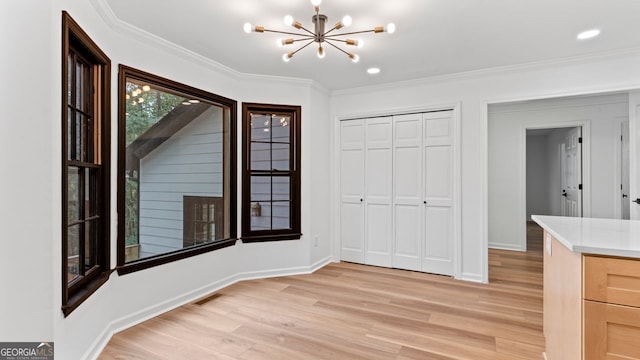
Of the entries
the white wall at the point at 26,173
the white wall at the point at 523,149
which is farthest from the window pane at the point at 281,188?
the white wall at the point at 523,149

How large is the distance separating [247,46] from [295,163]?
1.59 m

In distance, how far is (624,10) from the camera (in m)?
2.36

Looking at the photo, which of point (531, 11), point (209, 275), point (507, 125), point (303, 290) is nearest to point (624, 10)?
point (531, 11)

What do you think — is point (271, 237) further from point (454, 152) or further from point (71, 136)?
point (454, 152)

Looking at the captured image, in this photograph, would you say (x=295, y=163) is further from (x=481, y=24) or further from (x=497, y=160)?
(x=497, y=160)

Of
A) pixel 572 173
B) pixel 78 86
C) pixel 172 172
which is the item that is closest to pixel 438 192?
pixel 172 172

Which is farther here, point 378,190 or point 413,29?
point 378,190

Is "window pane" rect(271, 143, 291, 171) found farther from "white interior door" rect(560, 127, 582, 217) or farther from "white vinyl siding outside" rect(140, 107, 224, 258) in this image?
"white interior door" rect(560, 127, 582, 217)

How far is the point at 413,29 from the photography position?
2664 millimetres

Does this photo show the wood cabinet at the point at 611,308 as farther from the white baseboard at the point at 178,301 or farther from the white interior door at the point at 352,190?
the white interior door at the point at 352,190

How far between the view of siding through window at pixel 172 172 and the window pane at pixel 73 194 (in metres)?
0.72

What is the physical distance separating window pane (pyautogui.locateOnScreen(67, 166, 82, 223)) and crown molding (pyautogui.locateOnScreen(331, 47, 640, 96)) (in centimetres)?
334

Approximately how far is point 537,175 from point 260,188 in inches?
304

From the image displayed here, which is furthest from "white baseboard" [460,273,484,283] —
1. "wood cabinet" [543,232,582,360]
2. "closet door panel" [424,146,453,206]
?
"wood cabinet" [543,232,582,360]
